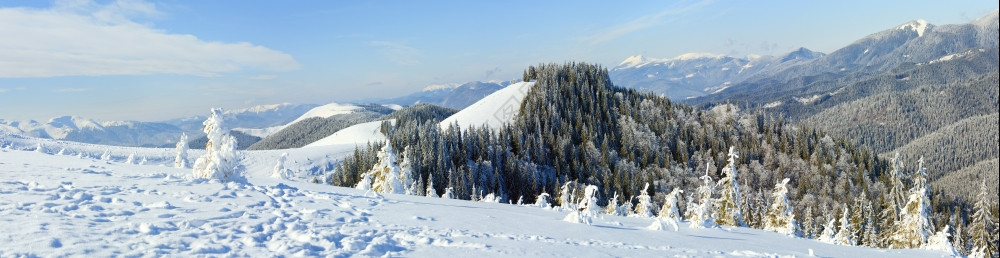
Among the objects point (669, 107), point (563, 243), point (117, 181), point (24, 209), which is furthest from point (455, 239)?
point (669, 107)

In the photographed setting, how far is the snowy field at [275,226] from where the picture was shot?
11.1 meters

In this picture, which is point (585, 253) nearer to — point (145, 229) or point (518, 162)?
point (145, 229)

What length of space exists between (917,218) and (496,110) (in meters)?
122

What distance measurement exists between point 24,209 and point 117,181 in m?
5.48

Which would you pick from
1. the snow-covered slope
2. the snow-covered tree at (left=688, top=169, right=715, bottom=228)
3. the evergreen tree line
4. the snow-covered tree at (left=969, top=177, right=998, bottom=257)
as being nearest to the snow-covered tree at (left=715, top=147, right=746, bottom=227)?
the snow-covered tree at (left=688, top=169, right=715, bottom=228)

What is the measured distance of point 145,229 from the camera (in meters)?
11.7

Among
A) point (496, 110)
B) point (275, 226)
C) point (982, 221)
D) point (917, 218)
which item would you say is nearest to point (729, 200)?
point (917, 218)

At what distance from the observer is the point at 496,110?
15700cm

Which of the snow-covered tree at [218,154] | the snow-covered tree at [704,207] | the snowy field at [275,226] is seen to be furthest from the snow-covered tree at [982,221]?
the snow-covered tree at [218,154]

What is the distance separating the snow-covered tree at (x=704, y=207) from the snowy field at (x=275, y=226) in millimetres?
1250

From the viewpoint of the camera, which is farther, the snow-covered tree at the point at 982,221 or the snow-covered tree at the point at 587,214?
the snow-covered tree at the point at 982,221

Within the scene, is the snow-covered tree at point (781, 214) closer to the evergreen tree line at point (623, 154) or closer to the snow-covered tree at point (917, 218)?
the snow-covered tree at point (917, 218)

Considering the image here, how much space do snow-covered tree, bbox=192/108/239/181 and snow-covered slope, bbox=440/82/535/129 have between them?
122m

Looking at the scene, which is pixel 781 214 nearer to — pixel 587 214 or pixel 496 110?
pixel 587 214
